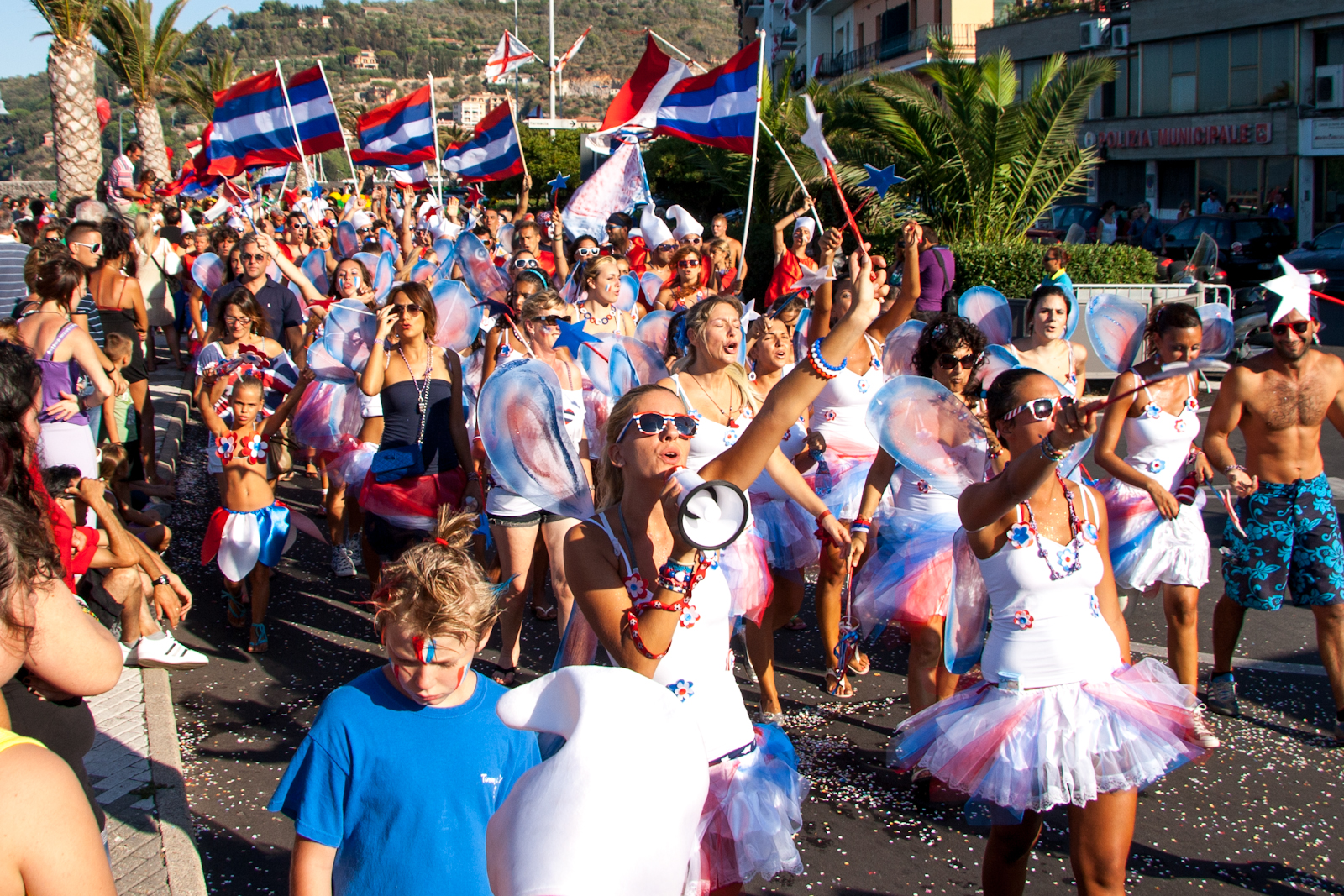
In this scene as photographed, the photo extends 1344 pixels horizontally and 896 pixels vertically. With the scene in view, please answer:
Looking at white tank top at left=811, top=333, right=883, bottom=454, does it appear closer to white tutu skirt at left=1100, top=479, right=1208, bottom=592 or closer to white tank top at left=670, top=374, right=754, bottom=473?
white tank top at left=670, top=374, right=754, bottom=473

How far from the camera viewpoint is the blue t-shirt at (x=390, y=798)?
229cm

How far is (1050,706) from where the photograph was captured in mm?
3090

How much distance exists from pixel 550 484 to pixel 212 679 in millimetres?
3693

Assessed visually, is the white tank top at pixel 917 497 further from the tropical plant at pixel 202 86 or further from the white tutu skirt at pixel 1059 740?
the tropical plant at pixel 202 86

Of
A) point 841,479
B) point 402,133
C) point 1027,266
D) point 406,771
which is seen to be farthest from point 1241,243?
point 406,771

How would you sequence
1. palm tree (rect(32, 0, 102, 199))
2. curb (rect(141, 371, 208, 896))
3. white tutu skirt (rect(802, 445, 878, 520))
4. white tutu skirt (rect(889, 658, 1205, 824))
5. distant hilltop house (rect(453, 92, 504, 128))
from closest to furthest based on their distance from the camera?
1. white tutu skirt (rect(889, 658, 1205, 824))
2. curb (rect(141, 371, 208, 896))
3. white tutu skirt (rect(802, 445, 878, 520))
4. palm tree (rect(32, 0, 102, 199))
5. distant hilltop house (rect(453, 92, 504, 128))

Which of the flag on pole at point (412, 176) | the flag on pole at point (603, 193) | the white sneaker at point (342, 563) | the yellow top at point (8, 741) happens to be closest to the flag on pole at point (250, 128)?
the flag on pole at point (412, 176)

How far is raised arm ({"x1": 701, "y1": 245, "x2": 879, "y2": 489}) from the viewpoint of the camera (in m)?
2.81

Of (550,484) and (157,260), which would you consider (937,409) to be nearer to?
(550,484)

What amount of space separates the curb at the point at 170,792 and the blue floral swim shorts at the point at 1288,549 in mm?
4355

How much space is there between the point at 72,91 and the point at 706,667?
2331 cm

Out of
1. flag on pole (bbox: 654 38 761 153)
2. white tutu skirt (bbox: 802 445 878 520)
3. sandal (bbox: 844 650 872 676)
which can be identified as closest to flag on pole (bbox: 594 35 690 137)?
flag on pole (bbox: 654 38 761 153)

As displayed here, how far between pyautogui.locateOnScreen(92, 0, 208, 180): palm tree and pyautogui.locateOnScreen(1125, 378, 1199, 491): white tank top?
2840 cm

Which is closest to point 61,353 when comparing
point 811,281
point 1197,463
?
point 811,281
